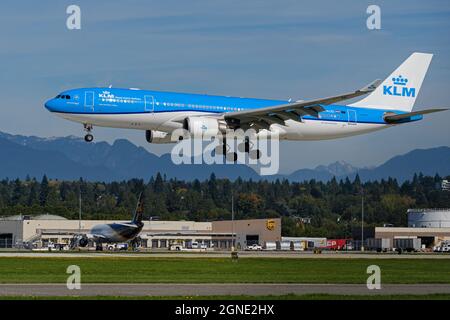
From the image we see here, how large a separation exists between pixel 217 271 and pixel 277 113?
770 inches

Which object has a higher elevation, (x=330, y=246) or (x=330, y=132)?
(x=330, y=132)

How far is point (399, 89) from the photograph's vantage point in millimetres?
92938

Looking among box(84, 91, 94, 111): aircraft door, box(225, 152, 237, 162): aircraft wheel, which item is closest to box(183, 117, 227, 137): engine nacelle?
box(225, 152, 237, 162): aircraft wheel

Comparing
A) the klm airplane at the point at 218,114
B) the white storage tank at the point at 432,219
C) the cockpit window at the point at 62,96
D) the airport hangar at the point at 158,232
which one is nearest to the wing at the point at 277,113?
the klm airplane at the point at 218,114

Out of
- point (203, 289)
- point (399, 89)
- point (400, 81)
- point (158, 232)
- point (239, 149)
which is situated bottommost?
point (158, 232)

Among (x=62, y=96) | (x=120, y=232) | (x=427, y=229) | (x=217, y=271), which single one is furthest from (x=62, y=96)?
(x=427, y=229)

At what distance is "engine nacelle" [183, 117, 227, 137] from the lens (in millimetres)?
75688

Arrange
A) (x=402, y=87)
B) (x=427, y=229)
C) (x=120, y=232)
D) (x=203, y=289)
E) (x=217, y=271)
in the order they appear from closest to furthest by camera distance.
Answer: (x=203, y=289) → (x=217, y=271) → (x=402, y=87) → (x=120, y=232) → (x=427, y=229)

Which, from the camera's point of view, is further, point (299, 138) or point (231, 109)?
point (299, 138)

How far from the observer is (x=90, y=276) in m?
55.0
